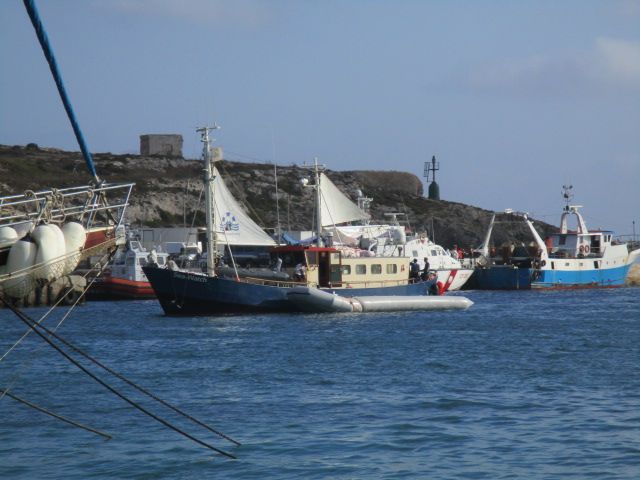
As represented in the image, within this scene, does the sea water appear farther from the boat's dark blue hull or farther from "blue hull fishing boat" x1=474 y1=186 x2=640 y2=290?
"blue hull fishing boat" x1=474 y1=186 x2=640 y2=290

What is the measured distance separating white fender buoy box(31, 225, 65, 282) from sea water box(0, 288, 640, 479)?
2.86 metres

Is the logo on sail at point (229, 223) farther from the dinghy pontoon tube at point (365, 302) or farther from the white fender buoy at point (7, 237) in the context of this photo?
the white fender buoy at point (7, 237)

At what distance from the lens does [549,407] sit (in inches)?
868

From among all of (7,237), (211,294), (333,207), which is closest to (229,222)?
(211,294)

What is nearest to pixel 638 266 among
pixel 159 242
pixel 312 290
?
pixel 159 242

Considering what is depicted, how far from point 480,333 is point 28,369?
1627cm

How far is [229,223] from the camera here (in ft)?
160

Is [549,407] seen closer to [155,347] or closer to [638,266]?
[155,347]

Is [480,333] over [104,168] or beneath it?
beneath

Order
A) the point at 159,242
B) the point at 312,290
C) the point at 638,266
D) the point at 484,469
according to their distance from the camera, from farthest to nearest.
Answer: the point at 638,266, the point at 159,242, the point at 312,290, the point at 484,469

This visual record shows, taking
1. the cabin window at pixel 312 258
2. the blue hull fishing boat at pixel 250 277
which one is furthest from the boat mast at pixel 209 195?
the cabin window at pixel 312 258

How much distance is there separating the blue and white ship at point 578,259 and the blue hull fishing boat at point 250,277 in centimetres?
2313

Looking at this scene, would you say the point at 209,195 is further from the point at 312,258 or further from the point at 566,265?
the point at 566,265

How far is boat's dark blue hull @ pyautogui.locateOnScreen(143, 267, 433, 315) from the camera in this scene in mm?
44781
